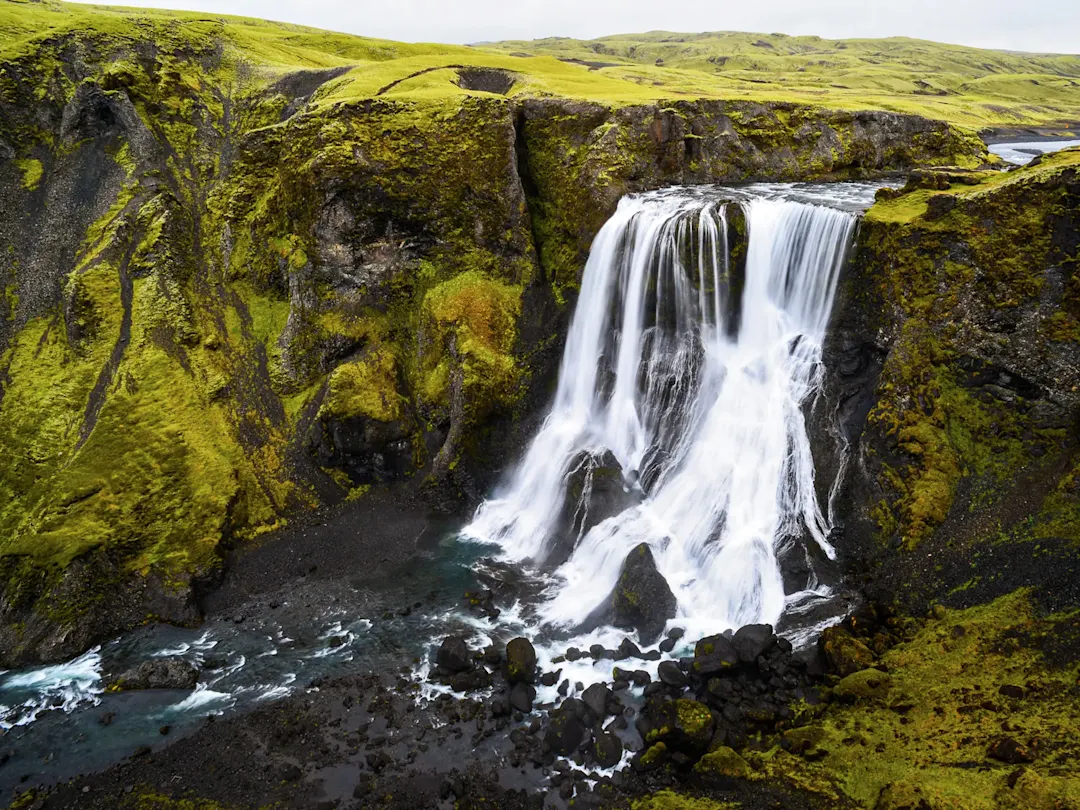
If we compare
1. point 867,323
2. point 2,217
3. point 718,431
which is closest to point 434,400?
point 718,431

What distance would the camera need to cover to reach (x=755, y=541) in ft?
64.1

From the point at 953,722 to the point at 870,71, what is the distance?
14127cm

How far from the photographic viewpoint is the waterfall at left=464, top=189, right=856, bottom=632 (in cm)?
1981

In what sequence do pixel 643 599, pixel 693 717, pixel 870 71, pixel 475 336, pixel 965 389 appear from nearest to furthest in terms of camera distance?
pixel 693 717, pixel 965 389, pixel 643 599, pixel 475 336, pixel 870 71

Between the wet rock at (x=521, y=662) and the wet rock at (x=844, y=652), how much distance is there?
317 inches

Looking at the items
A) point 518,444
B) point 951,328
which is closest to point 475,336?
point 518,444

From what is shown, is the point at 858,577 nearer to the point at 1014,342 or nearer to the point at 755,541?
the point at 755,541

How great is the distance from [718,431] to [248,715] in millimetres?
17848

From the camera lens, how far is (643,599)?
18.7 metres

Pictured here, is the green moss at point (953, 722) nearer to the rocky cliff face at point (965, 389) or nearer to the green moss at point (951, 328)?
the rocky cliff face at point (965, 389)

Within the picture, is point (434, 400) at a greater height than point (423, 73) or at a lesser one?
lesser

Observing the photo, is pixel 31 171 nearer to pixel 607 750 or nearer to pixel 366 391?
pixel 366 391

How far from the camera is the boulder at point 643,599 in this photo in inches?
727

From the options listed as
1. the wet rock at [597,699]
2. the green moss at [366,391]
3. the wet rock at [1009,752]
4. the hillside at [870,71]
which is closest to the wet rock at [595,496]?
the wet rock at [597,699]
